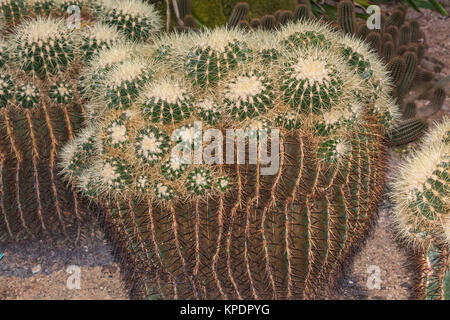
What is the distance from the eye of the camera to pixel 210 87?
2301 millimetres

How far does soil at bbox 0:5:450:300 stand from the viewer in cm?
282

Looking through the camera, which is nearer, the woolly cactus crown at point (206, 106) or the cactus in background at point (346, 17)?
the woolly cactus crown at point (206, 106)

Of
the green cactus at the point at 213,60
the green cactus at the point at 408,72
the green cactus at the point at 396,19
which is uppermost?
the green cactus at the point at 213,60

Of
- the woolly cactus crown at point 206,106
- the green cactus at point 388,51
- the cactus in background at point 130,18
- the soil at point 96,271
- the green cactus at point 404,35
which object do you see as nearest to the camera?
the woolly cactus crown at point 206,106

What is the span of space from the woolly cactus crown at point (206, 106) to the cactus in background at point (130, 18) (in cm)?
74

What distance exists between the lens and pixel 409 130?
12.0ft

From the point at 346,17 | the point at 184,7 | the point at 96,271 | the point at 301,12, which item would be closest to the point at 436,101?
the point at 346,17

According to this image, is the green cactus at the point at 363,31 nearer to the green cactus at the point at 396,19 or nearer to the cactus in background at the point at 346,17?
the cactus in background at the point at 346,17

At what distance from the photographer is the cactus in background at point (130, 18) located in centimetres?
310

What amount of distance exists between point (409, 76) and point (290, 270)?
2.19m

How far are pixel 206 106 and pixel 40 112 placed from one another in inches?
42.6

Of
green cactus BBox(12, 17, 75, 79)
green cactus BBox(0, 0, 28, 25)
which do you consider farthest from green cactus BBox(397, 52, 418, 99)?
green cactus BBox(0, 0, 28, 25)

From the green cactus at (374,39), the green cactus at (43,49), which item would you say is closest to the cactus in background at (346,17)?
the green cactus at (374,39)

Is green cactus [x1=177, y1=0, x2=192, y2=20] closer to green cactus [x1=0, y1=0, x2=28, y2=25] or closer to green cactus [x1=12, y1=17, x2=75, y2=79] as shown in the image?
green cactus [x1=0, y1=0, x2=28, y2=25]
